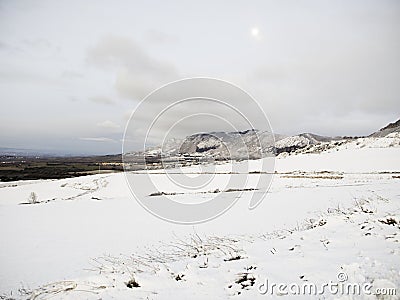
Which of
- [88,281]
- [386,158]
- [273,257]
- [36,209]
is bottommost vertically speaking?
[36,209]

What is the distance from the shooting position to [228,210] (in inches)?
591

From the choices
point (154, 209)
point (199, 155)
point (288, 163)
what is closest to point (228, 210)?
point (154, 209)

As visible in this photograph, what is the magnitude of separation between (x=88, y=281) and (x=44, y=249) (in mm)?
6142

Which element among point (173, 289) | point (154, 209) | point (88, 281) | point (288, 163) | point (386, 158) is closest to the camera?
point (173, 289)

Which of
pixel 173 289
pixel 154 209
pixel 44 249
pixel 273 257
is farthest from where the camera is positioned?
pixel 154 209

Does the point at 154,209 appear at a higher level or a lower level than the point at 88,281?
lower

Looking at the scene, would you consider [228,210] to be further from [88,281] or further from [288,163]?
[288,163]

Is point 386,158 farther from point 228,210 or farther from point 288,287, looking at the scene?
point 288,287

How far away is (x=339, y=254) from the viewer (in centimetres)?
495

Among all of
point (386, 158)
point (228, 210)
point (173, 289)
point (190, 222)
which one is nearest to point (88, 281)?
point (173, 289)

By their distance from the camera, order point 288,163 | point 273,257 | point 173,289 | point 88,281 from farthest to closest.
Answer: point 288,163 → point 273,257 → point 88,281 → point 173,289

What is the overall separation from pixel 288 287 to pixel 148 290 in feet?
7.90

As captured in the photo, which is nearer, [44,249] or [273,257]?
[273,257]

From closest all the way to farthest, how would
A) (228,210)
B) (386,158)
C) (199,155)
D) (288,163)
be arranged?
(228,210) → (386,158) → (288,163) → (199,155)
